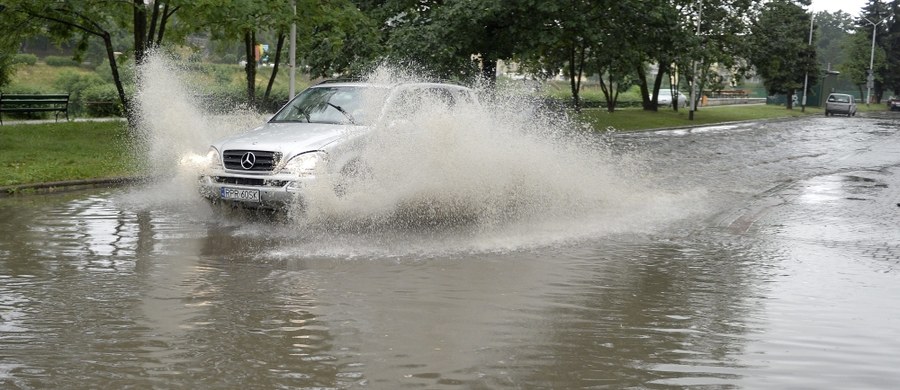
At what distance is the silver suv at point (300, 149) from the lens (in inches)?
415

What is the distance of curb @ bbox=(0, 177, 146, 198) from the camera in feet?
45.0

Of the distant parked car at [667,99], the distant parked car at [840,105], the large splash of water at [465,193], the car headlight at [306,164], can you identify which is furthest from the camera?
the distant parked car at [667,99]

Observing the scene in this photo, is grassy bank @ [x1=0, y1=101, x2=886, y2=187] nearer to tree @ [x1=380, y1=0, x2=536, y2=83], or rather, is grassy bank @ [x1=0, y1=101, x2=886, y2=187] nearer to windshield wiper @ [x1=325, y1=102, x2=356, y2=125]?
windshield wiper @ [x1=325, y1=102, x2=356, y2=125]

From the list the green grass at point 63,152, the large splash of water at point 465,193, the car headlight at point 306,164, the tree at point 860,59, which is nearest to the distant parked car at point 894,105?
the tree at point 860,59

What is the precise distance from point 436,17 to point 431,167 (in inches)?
838

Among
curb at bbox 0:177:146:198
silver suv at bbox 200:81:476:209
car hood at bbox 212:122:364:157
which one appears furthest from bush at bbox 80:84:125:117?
car hood at bbox 212:122:364:157

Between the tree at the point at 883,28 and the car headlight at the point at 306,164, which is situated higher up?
the tree at the point at 883,28

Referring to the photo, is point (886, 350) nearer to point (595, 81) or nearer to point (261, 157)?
point (261, 157)

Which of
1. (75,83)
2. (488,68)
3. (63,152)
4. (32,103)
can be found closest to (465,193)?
(63,152)

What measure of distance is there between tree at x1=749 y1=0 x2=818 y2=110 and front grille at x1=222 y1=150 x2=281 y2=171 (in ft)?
152

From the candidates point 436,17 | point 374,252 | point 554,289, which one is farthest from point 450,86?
point 436,17

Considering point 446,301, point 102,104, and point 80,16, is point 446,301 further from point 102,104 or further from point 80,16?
point 102,104

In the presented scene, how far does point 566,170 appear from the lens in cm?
1307

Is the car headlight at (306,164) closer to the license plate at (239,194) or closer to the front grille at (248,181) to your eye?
the front grille at (248,181)
